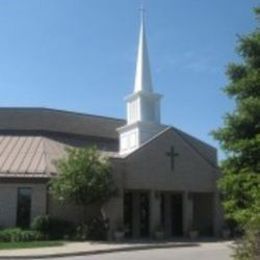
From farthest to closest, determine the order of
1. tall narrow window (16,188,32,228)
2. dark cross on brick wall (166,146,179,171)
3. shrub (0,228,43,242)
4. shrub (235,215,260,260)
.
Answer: dark cross on brick wall (166,146,179,171), tall narrow window (16,188,32,228), shrub (0,228,43,242), shrub (235,215,260,260)

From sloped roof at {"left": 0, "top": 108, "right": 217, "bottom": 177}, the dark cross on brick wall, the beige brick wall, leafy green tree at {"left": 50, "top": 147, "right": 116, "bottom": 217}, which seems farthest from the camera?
the dark cross on brick wall

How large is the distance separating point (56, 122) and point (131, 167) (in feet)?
30.3

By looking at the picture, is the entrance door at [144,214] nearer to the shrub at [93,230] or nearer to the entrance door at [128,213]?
the entrance door at [128,213]

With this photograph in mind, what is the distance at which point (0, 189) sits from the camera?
33812 millimetres

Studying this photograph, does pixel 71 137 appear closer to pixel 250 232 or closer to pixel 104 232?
pixel 104 232

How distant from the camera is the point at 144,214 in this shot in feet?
119

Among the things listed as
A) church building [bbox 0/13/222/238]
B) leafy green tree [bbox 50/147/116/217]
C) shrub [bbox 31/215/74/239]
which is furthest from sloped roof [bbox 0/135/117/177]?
shrub [bbox 31/215/74/239]

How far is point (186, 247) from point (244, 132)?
14337 millimetres

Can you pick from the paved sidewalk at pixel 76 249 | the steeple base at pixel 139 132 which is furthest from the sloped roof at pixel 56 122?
the paved sidewalk at pixel 76 249

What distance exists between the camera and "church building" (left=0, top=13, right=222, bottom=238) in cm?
3378

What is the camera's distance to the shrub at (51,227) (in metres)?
32.1

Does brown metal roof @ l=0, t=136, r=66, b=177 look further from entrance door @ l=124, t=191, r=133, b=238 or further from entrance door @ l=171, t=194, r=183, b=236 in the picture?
entrance door @ l=171, t=194, r=183, b=236

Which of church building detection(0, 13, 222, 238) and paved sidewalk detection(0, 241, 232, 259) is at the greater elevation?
church building detection(0, 13, 222, 238)

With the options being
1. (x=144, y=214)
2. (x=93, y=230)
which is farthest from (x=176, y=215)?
(x=93, y=230)
